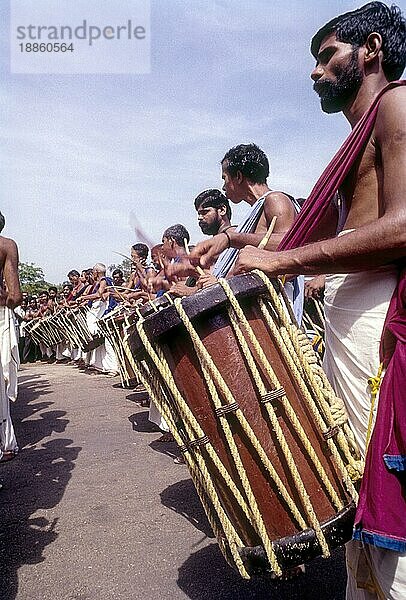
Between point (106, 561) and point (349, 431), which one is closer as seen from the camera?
point (349, 431)

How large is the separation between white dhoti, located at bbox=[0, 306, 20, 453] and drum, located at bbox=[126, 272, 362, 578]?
127 inches

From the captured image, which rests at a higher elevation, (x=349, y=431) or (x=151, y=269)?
(x=151, y=269)

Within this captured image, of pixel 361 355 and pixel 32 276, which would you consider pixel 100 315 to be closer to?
pixel 361 355

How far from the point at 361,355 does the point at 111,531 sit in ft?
7.33

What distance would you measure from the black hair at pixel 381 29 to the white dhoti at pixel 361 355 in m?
0.69

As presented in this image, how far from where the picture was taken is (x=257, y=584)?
2.55 m

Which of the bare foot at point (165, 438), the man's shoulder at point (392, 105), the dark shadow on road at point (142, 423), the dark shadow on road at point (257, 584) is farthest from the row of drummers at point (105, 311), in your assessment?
the man's shoulder at point (392, 105)

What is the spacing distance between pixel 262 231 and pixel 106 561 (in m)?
1.98

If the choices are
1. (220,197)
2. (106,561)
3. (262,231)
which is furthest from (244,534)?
(220,197)

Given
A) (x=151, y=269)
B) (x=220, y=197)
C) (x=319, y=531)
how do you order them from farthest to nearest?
(x=151, y=269)
(x=220, y=197)
(x=319, y=531)

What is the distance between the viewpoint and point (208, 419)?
1590 mm

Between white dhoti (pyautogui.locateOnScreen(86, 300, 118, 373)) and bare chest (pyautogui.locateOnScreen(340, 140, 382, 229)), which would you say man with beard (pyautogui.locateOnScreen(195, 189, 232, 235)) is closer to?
bare chest (pyautogui.locateOnScreen(340, 140, 382, 229))

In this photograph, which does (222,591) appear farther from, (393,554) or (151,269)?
(151,269)

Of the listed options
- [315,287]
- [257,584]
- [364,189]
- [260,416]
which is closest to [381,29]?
[364,189]
